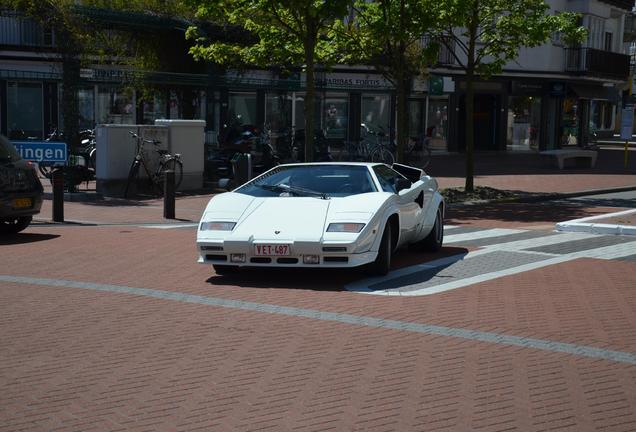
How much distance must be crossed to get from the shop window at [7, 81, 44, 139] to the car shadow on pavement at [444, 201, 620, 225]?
17736 millimetres

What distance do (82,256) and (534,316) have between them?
234 inches

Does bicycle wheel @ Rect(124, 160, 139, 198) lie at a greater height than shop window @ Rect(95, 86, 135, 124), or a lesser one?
lesser

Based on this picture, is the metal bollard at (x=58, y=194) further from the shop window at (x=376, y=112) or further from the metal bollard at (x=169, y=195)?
the shop window at (x=376, y=112)

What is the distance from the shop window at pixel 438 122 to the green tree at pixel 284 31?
18.5 metres

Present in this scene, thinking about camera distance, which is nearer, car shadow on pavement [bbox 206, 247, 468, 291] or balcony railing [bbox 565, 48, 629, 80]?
car shadow on pavement [bbox 206, 247, 468, 291]

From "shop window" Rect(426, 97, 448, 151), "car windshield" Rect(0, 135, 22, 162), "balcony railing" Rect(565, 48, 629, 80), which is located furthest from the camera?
"balcony railing" Rect(565, 48, 629, 80)

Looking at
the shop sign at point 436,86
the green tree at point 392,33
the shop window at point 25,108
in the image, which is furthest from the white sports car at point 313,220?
the shop sign at point 436,86

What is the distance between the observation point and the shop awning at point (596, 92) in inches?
1772

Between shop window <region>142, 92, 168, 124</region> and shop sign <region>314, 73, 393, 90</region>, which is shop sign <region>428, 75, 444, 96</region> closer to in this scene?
shop sign <region>314, 73, 393, 90</region>

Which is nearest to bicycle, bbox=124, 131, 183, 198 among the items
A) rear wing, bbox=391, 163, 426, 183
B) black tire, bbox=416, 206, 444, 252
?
rear wing, bbox=391, 163, 426, 183

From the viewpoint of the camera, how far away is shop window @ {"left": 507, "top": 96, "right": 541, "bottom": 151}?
4306 centimetres

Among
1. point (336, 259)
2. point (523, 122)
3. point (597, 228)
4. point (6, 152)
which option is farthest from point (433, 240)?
point (523, 122)

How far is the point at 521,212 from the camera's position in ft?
60.7

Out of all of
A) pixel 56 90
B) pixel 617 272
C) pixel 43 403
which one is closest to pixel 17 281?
pixel 43 403
